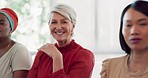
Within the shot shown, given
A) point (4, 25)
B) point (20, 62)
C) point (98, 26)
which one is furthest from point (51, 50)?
point (98, 26)

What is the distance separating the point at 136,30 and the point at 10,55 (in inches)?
47.8

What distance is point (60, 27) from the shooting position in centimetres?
192

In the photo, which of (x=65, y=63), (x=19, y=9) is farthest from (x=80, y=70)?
(x=19, y=9)

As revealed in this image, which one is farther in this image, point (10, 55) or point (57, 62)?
point (10, 55)

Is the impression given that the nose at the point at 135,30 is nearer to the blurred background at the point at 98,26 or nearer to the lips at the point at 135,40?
the lips at the point at 135,40

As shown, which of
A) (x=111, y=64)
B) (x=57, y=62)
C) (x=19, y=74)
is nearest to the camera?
(x=111, y=64)

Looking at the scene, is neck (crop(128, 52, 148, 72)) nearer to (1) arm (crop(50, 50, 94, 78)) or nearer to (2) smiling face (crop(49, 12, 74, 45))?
(1) arm (crop(50, 50, 94, 78))

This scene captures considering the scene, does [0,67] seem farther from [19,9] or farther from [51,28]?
[19,9]

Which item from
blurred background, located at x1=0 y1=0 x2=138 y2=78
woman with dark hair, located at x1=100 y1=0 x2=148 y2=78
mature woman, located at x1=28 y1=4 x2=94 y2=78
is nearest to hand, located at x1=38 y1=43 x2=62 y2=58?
mature woman, located at x1=28 y1=4 x2=94 y2=78

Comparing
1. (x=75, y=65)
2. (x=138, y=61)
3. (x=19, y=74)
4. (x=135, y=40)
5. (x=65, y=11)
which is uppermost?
(x=65, y=11)

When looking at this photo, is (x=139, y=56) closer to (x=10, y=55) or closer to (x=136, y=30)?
(x=136, y=30)

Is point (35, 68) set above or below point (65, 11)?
below

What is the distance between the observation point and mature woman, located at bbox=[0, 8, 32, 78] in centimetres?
210

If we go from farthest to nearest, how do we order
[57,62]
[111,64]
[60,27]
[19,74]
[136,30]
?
[19,74]
[60,27]
[57,62]
[111,64]
[136,30]
